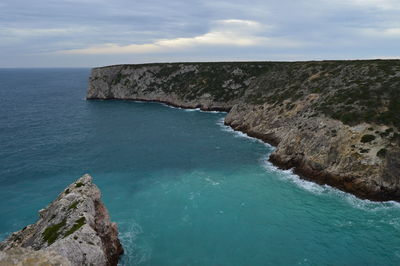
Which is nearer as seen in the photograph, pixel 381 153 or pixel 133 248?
pixel 133 248

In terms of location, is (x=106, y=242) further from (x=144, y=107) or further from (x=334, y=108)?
(x=144, y=107)

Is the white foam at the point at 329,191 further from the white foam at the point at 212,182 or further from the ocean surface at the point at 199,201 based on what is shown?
the white foam at the point at 212,182

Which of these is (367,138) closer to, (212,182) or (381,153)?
(381,153)

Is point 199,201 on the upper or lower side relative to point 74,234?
lower

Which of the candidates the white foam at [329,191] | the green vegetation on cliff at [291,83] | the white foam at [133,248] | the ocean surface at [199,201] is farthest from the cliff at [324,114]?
the white foam at [133,248]

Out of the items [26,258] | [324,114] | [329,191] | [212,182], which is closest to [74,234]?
[26,258]

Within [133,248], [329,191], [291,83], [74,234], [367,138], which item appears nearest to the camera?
[74,234]

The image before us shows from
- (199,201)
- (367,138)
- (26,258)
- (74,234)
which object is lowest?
(199,201)
